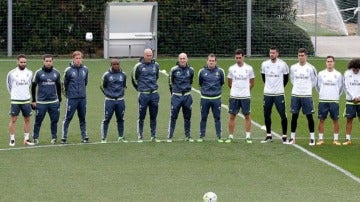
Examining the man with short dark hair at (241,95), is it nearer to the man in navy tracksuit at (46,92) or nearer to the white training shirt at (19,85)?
the man in navy tracksuit at (46,92)

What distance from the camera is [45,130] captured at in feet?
84.9

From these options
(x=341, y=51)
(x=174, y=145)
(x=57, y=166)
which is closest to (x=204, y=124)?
(x=174, y=145)

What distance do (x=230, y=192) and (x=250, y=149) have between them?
180 inches

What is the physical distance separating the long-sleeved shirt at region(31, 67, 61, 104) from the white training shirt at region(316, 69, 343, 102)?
5516 mm

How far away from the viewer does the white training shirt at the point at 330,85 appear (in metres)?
23.6

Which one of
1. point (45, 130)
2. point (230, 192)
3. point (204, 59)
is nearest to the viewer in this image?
point (230, 192)

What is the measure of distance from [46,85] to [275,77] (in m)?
4.81

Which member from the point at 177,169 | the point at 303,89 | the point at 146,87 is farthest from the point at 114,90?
the point at 303,89

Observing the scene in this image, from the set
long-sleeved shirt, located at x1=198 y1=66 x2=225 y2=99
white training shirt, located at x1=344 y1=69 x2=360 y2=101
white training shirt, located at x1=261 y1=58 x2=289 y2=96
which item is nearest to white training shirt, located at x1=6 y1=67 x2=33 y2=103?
long-sleeved shirt, located at x1=198 y1=66 x2=225 y2=99

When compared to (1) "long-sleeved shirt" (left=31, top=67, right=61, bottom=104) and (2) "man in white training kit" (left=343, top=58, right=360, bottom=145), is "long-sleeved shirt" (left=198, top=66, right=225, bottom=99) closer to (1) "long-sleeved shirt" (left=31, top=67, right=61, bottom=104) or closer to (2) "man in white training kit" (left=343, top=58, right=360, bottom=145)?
(2) "man in white training kit" (left=343, top=58, right=360, bottom=145)

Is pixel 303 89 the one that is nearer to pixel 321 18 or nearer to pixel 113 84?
pixel 113 84

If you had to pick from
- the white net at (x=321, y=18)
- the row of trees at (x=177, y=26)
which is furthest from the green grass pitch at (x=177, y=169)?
the white net at (x=321, y=18)

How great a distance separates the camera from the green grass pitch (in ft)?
60.2

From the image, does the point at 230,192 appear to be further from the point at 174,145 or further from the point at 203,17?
the point at 203,17
